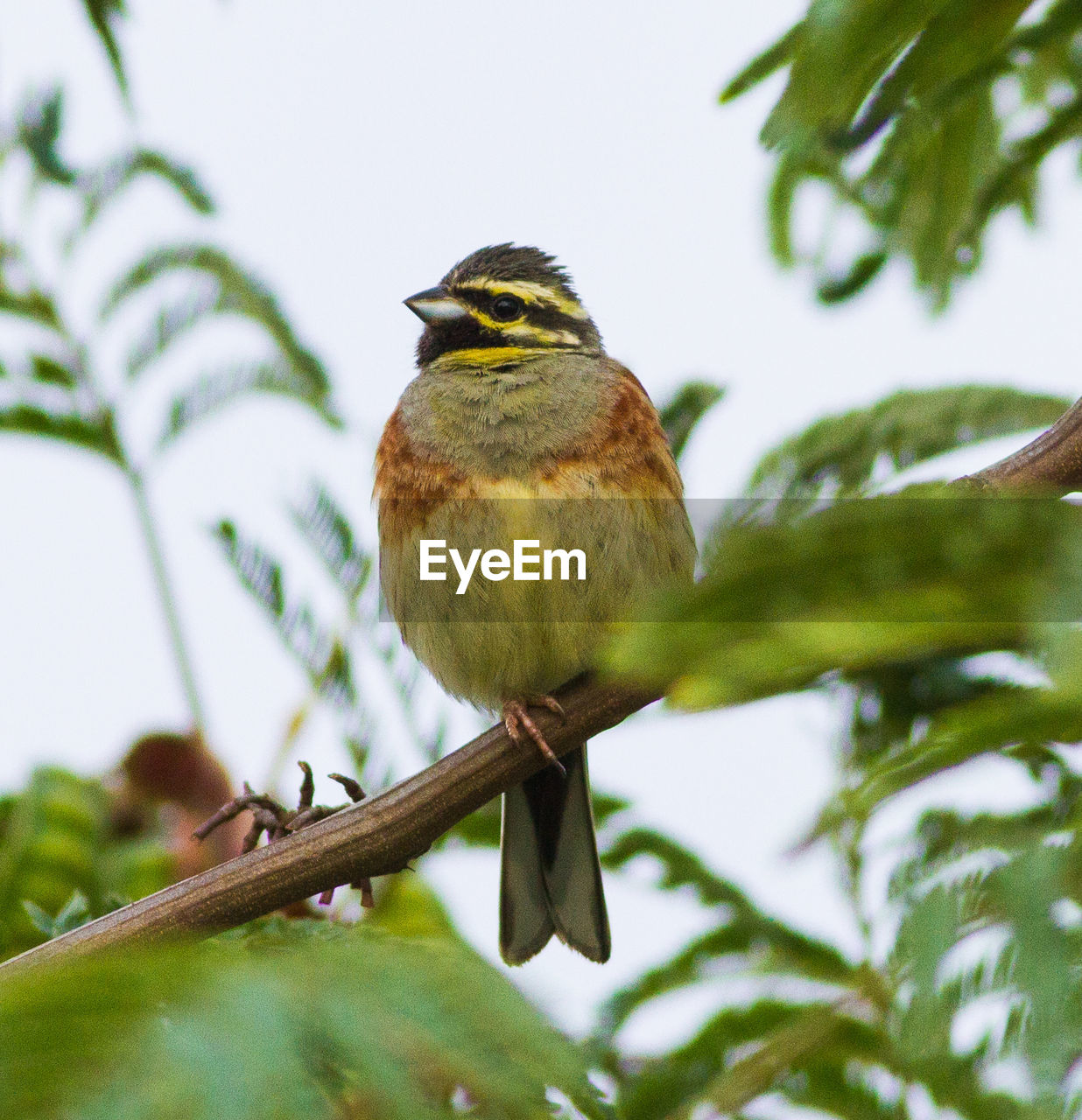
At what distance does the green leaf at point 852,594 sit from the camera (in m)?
0.96

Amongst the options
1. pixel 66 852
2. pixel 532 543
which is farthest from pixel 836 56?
pixel 532 543

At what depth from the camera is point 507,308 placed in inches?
181

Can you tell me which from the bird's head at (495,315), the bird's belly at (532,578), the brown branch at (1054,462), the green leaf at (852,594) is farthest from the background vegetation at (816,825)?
the bird's head at (495,315)

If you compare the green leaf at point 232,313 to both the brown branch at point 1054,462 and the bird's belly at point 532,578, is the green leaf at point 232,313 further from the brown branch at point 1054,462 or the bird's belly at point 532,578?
the brown branch at point 1054,462

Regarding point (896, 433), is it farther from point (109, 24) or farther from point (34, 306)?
point (34, 306)

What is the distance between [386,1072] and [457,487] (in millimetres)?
2952

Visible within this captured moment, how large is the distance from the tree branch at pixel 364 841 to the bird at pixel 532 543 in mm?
1367

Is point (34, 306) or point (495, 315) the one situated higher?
point (34, 306)

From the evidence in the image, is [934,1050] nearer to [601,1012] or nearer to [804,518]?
[804,518]

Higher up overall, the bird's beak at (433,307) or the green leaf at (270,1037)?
the green leaf at (270,1037)

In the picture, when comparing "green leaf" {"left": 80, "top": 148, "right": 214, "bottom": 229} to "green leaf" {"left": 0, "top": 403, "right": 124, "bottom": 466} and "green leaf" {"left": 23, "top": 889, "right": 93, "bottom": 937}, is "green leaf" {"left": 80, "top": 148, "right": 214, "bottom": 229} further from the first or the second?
"green leaf" {"left": 23, "top": 889, "right": 93, "bottom": 937}

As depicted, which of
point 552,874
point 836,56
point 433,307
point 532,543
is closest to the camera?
point 836,56

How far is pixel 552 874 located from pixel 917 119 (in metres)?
2.30

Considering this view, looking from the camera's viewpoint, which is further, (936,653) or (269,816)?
(269,816)
